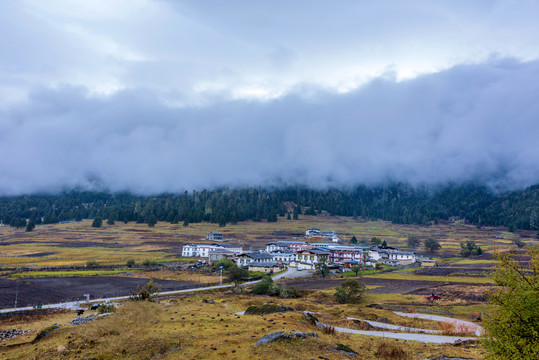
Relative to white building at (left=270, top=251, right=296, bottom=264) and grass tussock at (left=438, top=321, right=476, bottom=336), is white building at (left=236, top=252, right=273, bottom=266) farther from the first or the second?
grass tussock at (left=438, top=321, right=476, bottom=336)

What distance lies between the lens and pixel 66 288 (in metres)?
72.6

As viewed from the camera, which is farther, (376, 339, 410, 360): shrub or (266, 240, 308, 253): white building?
(266, 240, 308, 253): white building

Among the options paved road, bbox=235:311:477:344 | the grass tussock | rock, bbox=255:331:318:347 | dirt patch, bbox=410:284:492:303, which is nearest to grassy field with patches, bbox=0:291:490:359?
rock, bbox=255:331:318:347

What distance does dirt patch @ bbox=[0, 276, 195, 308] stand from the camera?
2414 inches

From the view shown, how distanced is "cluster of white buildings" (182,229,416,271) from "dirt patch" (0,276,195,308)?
125ft

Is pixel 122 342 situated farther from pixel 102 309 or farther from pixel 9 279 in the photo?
pixel 9 279

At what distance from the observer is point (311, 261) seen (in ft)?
420

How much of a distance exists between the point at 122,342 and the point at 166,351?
5.69 m

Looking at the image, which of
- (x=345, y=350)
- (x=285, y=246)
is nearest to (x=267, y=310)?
(x=345, y=350)

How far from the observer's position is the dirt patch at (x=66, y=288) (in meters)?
61.3

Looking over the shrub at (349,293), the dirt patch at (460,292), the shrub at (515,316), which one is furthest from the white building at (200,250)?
the shrub at (515,316)

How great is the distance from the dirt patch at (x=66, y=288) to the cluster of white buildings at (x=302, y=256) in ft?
125

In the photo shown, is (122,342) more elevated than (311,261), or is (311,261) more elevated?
(122,342)

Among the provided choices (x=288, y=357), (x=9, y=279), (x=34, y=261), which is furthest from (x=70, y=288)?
(x=288, y=357)
